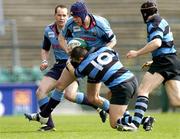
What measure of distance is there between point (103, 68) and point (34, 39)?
16753 mm

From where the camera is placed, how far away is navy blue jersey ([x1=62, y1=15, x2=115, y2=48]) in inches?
471

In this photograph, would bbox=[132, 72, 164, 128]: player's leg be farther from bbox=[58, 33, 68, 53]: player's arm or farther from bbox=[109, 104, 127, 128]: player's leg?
bbox=[58, 33, 68, 53]: player's arm

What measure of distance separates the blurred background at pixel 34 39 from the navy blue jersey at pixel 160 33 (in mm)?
10176

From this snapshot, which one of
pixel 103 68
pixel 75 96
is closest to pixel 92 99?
pixel 75 96

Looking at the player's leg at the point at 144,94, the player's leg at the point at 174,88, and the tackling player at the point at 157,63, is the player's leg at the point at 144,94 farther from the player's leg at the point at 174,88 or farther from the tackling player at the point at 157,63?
the player's leg at the point at 174,88

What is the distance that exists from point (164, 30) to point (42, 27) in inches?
634

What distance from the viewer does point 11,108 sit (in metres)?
21.8

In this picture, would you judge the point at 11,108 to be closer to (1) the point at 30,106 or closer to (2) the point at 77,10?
(1) the point at 30,106

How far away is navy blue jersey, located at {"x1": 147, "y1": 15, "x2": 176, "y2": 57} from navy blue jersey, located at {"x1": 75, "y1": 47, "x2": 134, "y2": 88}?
932 mm

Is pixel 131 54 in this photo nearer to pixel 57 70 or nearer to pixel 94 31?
pixel 94 31

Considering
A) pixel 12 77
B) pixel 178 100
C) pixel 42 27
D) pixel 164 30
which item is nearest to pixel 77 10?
pixel 164 30

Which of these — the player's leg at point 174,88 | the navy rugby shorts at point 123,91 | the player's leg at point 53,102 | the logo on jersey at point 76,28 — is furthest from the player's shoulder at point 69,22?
the player's leg at point 174,88

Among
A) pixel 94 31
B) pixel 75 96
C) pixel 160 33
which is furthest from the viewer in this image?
pixel 75 96

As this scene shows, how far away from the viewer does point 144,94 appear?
1176 centimetres
